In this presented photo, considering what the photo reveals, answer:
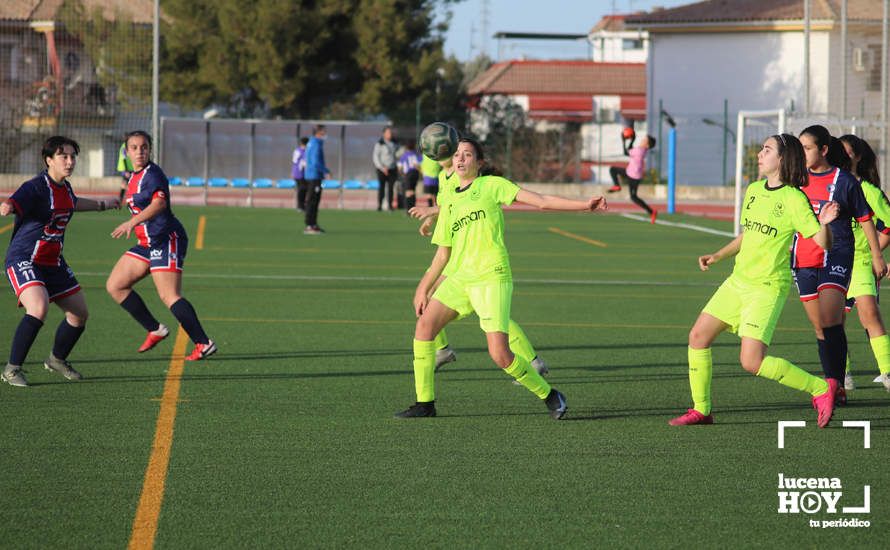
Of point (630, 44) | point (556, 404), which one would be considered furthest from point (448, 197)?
point (630, 44)

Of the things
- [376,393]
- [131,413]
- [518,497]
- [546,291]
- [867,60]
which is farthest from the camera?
[867,60]

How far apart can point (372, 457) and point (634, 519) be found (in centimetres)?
176

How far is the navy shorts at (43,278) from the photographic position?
9484 mm

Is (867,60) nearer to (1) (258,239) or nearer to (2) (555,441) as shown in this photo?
(1) (258,239)

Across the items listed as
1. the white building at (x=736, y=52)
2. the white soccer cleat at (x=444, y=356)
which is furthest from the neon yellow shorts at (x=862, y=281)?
the white building at (x=736, y=52)

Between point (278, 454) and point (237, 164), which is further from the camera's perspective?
point (237, 164)

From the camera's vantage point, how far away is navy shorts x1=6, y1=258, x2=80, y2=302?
31.1ft

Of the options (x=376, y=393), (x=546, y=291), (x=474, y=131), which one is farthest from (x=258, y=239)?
(x=474, y=131)

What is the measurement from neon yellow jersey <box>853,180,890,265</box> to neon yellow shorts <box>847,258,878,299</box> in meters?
0.04

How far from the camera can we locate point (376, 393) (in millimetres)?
9367

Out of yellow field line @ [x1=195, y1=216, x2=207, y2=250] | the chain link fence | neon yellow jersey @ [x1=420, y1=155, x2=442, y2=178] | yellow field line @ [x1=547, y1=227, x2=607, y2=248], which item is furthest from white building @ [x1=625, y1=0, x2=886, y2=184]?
yellow field line @ [x1=195, y1=216, x2=207, y2=250]

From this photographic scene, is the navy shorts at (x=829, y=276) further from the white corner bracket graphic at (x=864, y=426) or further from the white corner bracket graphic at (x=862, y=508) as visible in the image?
the white corner bracket graphic at (x=862, y=508)

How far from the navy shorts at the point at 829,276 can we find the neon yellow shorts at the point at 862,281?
0.61m

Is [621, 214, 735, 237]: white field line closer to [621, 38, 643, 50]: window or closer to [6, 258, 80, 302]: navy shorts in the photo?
[6, 258, 80, 302]: navy shorts
